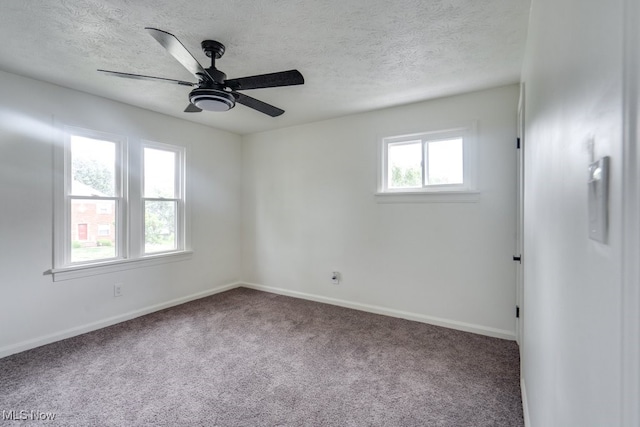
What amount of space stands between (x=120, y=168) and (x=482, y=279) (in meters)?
4.25

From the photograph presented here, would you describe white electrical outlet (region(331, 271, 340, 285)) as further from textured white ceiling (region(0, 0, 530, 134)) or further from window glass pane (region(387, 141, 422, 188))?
textured white ceiling (region(0, 0, 530, 134))

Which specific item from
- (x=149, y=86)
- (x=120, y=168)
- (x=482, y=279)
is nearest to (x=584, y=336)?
(x=482, y=279)

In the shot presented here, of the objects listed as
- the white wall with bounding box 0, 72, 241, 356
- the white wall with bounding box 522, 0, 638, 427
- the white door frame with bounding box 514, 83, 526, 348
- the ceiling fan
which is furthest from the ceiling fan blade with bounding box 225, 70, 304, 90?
the white wall with bounding box 0, 72, 241, 356

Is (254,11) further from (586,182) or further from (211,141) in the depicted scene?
(211,141)

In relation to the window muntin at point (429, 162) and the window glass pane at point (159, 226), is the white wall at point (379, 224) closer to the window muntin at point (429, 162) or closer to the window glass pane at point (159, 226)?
the window muntin at point (429, 162)

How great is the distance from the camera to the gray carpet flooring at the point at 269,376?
1925 millimetres

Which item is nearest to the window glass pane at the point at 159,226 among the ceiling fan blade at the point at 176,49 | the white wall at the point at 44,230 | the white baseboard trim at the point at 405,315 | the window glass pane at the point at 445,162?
the white wall at the point at 44,230

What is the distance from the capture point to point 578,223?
0.74 metres

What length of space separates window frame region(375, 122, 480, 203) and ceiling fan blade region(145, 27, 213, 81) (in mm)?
2292

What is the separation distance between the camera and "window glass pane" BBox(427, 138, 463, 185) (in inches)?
129

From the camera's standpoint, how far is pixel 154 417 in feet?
6.22

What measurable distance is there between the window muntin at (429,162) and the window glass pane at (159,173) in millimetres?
2831

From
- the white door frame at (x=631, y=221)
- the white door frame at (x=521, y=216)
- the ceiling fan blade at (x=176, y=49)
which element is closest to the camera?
the white door frame at (x=631, y=221)

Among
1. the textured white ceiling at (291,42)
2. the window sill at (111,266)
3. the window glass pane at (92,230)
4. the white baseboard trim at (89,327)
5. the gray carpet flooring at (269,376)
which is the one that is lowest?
the gray carpet flooring at (269,376)
